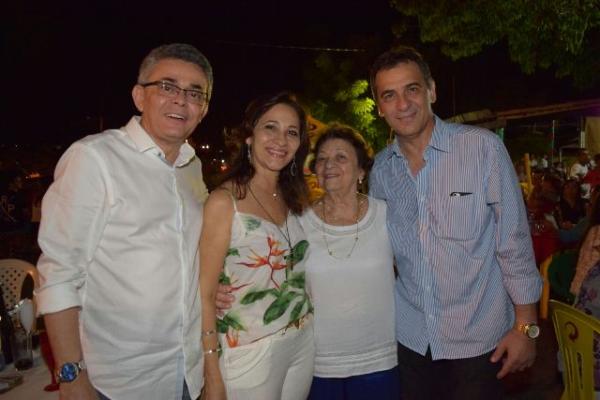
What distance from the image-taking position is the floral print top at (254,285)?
243cm

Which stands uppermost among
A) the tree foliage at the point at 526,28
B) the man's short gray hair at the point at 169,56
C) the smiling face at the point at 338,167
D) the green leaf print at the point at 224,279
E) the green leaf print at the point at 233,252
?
the tree foliage at the point at 526,28

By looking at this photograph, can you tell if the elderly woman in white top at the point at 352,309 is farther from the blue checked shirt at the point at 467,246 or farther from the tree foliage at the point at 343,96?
the tree foliage at the point at 343,96

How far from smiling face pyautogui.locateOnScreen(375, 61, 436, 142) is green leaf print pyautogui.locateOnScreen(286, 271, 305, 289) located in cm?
99

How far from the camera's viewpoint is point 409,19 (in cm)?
1230

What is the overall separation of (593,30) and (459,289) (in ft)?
27.8

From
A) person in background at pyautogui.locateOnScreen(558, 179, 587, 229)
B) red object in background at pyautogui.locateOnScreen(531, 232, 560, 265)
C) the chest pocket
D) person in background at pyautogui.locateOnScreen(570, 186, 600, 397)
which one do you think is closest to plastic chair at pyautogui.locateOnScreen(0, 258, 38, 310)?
the chest pocket

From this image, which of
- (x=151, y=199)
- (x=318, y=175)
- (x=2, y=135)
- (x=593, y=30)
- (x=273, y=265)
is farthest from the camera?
(x=2, y=135)

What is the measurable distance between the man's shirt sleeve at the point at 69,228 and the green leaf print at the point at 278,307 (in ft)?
2.92

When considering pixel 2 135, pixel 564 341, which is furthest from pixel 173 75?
pixel 2 135

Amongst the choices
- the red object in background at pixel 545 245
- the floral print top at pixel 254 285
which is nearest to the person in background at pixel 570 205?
the red object in background at pixel 545 245

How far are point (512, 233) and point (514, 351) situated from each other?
620mm

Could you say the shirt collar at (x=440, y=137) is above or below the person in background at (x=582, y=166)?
above

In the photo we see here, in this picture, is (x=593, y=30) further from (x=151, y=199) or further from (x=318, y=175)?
(x=151, y=199)

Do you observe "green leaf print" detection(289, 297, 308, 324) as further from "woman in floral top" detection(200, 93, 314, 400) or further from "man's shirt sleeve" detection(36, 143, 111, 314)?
"man's shirt sleeve" detection(36, 143, 111, 314)
